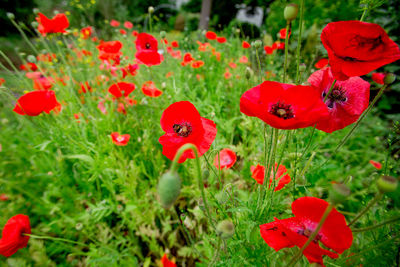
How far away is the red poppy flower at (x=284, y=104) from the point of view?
51 centimetres

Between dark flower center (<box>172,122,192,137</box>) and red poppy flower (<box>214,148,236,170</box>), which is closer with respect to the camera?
dark flower center (<box>172,122,192,137</box>)

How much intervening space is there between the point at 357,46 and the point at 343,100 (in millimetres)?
240

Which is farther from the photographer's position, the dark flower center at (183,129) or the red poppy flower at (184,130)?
the dark flower center at (183,129)

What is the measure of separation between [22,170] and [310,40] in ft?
10.9

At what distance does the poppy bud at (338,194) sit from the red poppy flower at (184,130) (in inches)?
14.6

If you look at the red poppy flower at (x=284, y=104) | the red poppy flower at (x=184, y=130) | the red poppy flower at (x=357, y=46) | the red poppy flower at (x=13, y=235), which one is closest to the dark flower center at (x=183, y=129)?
the red poppy flower at (x=184, y=130)

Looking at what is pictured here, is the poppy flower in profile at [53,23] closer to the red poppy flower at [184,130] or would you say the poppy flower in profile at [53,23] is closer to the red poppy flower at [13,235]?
the red poppy flower at [13,235]

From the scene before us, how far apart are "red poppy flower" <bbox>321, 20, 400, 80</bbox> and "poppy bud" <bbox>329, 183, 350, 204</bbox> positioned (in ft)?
1.05

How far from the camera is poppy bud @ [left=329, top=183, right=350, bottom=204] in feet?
1.33

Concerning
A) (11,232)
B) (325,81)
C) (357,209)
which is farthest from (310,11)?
(11,232)

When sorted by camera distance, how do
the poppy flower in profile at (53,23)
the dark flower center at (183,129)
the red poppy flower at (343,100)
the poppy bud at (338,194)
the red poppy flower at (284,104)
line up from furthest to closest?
the poppy flower in profile at (53,23)
the dark flower center at (183,129)
the red poppy flower at (343,100)
the red poppy flower at (284,104)
the poppy bud at (338,194)

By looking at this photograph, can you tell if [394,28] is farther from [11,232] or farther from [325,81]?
[11,232]

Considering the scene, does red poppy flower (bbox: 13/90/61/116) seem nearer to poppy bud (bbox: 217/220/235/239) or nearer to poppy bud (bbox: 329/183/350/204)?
poppy bud (bbox: 217/220/235/239)

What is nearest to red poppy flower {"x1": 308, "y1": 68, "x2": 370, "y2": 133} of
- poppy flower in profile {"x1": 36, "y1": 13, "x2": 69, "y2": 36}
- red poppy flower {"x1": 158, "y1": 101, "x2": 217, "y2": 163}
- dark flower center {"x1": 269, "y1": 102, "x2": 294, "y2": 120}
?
dark flower center {"x1": 269, "y1": 102, "x2": 294, "y2": 120}
